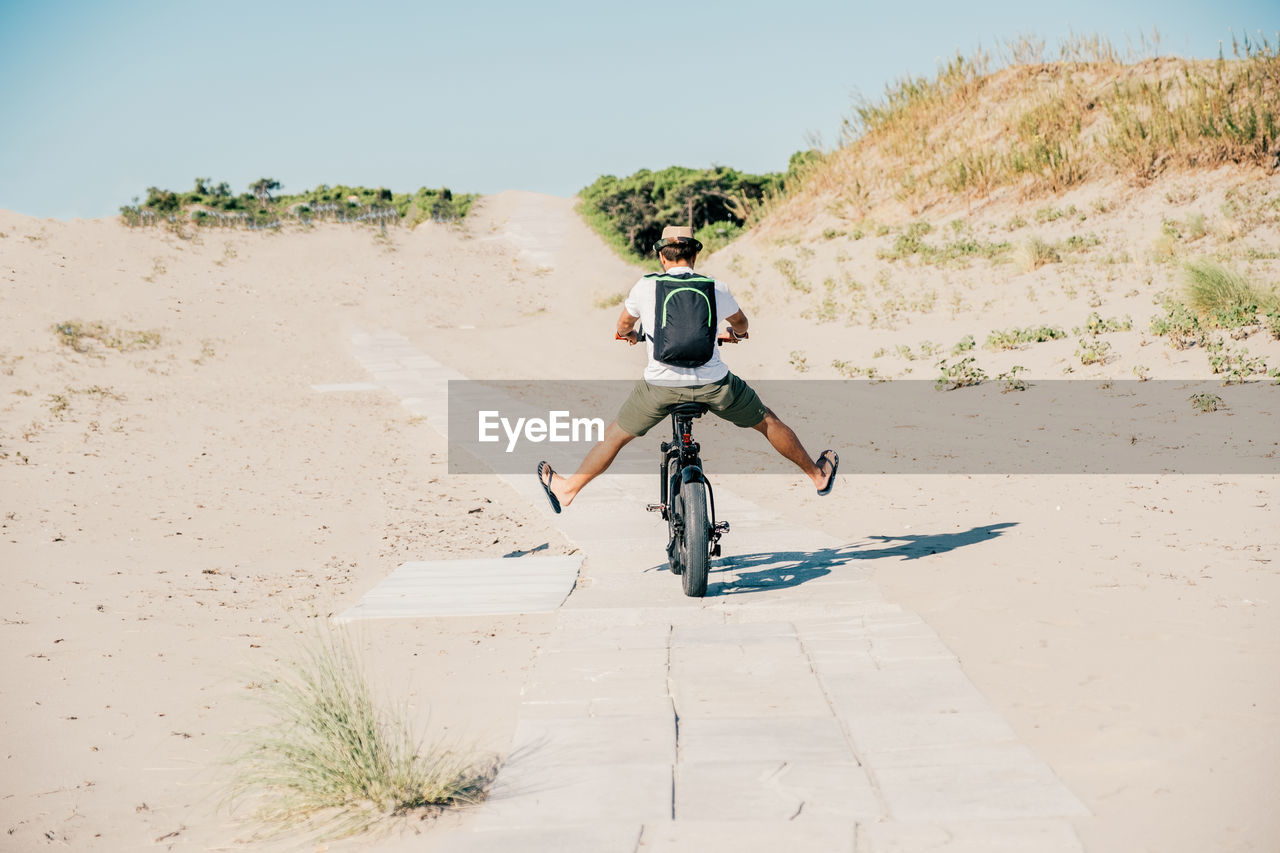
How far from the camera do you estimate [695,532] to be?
192 inches

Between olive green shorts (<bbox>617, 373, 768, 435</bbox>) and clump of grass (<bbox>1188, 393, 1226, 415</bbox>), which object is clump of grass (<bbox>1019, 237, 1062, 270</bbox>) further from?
olive green shorts (<bbox>617, 373, 768, 435</bbox>)

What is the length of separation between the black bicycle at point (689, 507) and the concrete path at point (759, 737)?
17 centimetres

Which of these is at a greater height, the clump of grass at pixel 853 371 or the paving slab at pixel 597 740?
the clump of grass at pixel 853 371

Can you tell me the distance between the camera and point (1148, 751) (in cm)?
325

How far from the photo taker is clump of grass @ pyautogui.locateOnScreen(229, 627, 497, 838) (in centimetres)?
306

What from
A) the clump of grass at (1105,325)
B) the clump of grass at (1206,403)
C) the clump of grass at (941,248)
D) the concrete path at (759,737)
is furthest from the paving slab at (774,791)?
the clump of grass at (941,248)

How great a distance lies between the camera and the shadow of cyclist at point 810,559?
538 cm

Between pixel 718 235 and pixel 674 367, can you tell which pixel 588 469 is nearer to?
pixel 674 367

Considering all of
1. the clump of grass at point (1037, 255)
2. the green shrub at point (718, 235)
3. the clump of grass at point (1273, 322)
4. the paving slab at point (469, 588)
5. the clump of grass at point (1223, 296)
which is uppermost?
the green shrub at point (718, 235)

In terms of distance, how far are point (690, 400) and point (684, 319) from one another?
1.35 feet

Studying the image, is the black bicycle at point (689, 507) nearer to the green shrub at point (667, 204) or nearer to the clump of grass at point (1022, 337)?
the clump of grass at point (1022, 337)

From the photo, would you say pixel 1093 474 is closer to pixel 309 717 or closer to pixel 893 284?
pixel 309 717

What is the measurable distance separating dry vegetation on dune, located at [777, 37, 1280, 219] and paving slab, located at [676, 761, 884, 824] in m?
17.2

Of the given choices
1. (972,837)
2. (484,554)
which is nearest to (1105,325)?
(484,554)
